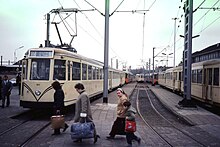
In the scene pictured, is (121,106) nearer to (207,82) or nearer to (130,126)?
(130,126)

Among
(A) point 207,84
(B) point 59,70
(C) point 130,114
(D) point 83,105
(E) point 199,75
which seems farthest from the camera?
(E) point 199,75

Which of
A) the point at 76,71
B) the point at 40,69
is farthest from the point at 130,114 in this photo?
the point at 76,71

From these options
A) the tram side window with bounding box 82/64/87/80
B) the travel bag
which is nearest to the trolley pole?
the tram side window with bounding box 82/64/87/80

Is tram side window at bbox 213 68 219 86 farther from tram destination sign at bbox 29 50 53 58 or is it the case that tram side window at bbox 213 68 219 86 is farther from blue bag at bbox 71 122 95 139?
blue bag at bbox 71 122 95 139

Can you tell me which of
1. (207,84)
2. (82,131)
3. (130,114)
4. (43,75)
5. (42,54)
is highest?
(42,54)

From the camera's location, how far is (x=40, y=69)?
13.4 metres

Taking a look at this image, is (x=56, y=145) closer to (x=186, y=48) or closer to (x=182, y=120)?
(x=182, y=120)

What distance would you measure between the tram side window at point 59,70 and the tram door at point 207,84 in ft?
29.5

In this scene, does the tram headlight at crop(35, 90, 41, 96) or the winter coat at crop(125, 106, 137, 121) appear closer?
the winter coat at crop(125, 106, 137, 121)

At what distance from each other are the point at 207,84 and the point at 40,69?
34.5 feet

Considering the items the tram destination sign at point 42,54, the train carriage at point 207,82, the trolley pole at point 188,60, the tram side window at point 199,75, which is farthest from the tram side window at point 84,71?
the tram side window at point 199,75

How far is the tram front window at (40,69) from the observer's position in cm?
1321

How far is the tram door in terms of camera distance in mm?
17900

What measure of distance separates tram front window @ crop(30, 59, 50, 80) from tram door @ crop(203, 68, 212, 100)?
32.3 feet
